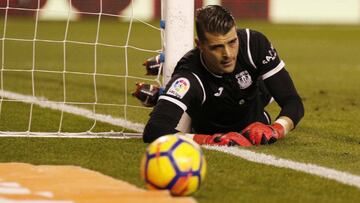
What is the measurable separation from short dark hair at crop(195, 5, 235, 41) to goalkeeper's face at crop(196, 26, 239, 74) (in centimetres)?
3

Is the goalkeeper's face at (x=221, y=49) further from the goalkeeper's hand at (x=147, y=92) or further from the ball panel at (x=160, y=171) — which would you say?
the ball panel at (x=160, y=171)

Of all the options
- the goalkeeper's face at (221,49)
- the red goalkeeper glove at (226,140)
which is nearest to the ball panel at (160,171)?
the goalkeeper's face at (221,49)

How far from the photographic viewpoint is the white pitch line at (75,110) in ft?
23.3

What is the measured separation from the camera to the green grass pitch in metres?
4.68

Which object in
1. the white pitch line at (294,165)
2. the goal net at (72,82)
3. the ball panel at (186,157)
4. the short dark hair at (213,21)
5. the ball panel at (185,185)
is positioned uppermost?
the short dark hair at (213,21)

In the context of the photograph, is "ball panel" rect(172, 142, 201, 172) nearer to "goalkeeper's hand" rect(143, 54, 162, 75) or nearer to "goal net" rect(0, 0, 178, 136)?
"goal net" rect(0, 0, 178, 136)

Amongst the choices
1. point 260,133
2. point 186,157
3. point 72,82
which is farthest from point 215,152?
point 72,82

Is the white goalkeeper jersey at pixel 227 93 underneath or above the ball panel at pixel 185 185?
underneath

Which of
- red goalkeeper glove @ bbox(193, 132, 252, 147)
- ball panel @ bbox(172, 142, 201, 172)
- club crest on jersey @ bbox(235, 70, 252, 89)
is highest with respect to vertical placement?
ball panel @ bbox(172, 142, 201, 172)

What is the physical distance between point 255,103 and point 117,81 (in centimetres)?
478

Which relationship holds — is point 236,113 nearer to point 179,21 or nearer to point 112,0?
point 179,21

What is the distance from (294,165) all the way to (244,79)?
0.92 meters

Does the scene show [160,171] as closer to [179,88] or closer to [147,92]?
[179,88]

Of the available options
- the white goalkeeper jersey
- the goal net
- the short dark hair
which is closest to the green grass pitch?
the goal net
